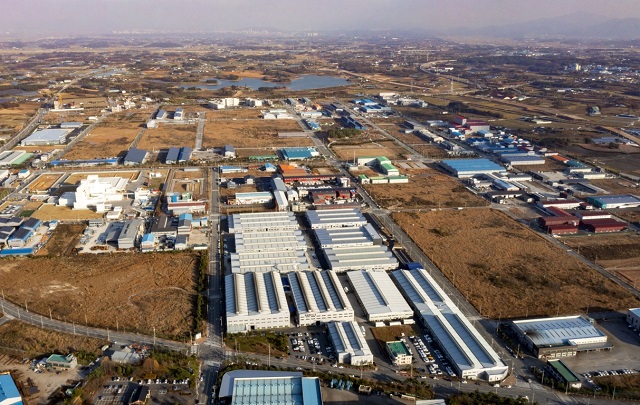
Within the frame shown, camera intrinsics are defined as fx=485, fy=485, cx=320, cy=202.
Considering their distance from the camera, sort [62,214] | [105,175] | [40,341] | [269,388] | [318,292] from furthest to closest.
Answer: [105,175] → [62,214] → [318,292] → [40,341] → [269,388]

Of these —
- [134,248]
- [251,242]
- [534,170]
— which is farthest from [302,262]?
[534,170]

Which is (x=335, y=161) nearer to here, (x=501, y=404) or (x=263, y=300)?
(x=263, y=300)

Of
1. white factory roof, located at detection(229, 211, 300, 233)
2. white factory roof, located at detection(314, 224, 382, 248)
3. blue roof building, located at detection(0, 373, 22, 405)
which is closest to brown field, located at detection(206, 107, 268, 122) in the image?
white factory roof, located at detection(229, 211, 300, 233)

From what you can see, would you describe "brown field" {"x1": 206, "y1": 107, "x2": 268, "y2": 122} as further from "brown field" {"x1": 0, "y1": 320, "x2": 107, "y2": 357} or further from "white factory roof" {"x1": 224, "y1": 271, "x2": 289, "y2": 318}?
"brown field" {"x1": 0, "y1": 320, "x2": 107, "y2": 357}

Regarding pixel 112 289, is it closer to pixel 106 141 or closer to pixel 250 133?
pixel 106 141

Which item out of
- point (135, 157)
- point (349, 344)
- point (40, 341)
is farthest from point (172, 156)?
point (349, 344)
